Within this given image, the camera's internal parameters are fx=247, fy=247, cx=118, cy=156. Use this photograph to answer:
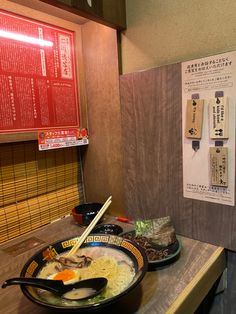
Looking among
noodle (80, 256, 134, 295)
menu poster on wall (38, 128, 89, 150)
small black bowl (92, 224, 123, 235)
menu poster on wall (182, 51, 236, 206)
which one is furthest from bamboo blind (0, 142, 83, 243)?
menu poster on wall (182, 51, 236, 206)

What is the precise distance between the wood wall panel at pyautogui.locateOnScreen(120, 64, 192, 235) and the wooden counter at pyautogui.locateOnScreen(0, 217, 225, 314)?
0.56ft

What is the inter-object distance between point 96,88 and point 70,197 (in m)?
0.69

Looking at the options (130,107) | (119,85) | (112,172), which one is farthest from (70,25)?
(112,172)

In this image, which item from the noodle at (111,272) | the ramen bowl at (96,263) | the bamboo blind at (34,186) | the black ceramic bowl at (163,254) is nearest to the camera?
the ramen bowl at (96,263)

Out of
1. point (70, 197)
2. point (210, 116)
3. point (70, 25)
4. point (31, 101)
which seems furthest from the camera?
point (70, 197)

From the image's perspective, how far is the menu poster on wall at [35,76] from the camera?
3.82 feet

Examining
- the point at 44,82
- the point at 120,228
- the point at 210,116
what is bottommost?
the point at 120,228

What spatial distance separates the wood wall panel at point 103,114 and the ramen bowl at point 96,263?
0.51 meters

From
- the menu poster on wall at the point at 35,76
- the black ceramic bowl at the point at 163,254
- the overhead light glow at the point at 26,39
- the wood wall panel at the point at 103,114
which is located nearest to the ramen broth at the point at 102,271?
the black ceramic bowl at the point at 163,254

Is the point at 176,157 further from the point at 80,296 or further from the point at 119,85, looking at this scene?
the point at 80,296

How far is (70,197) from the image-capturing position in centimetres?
156

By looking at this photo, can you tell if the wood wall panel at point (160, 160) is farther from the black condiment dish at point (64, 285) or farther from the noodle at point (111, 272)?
the black condiment dish at point (64, 285)

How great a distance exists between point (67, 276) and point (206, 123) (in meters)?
0.79

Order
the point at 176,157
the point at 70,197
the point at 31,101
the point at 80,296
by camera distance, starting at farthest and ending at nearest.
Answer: the point at 70,197, the point at 31,101, the point at 176,157, the point at 80,296
